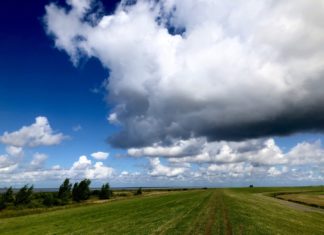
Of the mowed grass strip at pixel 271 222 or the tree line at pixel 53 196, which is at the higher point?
the tree line at pixel 53 196

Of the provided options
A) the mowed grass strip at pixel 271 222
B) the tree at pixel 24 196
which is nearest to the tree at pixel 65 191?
the tree at pixel 24 196

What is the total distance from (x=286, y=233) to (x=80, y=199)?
11983 cm

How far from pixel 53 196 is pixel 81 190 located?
2197 centimetres

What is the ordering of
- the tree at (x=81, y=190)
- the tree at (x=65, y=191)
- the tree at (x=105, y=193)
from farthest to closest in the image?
the tree at (x=105, y=193) < the tree at (x=81, y=190) < the tree at (x=65, y=191)

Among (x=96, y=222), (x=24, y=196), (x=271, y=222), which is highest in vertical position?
(x=24, y=196)

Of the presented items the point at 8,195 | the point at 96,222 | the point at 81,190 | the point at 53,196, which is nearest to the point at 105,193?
the point at 81,190

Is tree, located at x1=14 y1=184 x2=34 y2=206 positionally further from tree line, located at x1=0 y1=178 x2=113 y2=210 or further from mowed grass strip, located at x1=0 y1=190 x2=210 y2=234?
mowed grass strip, located at x1=0 y1=190 x2=210 y2=234

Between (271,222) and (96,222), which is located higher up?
(96,222)

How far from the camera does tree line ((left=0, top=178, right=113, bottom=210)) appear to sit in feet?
355

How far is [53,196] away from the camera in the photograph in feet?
387

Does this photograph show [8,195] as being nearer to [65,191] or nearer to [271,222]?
[65,191]

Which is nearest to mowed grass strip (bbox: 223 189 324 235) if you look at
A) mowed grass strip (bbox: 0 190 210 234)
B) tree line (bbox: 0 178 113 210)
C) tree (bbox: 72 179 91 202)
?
mowed grass strip (bbox: 0 190 210 234)

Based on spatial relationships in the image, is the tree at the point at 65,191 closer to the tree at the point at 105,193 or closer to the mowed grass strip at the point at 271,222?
the tree at the point at 105,193

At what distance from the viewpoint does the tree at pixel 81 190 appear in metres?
138
